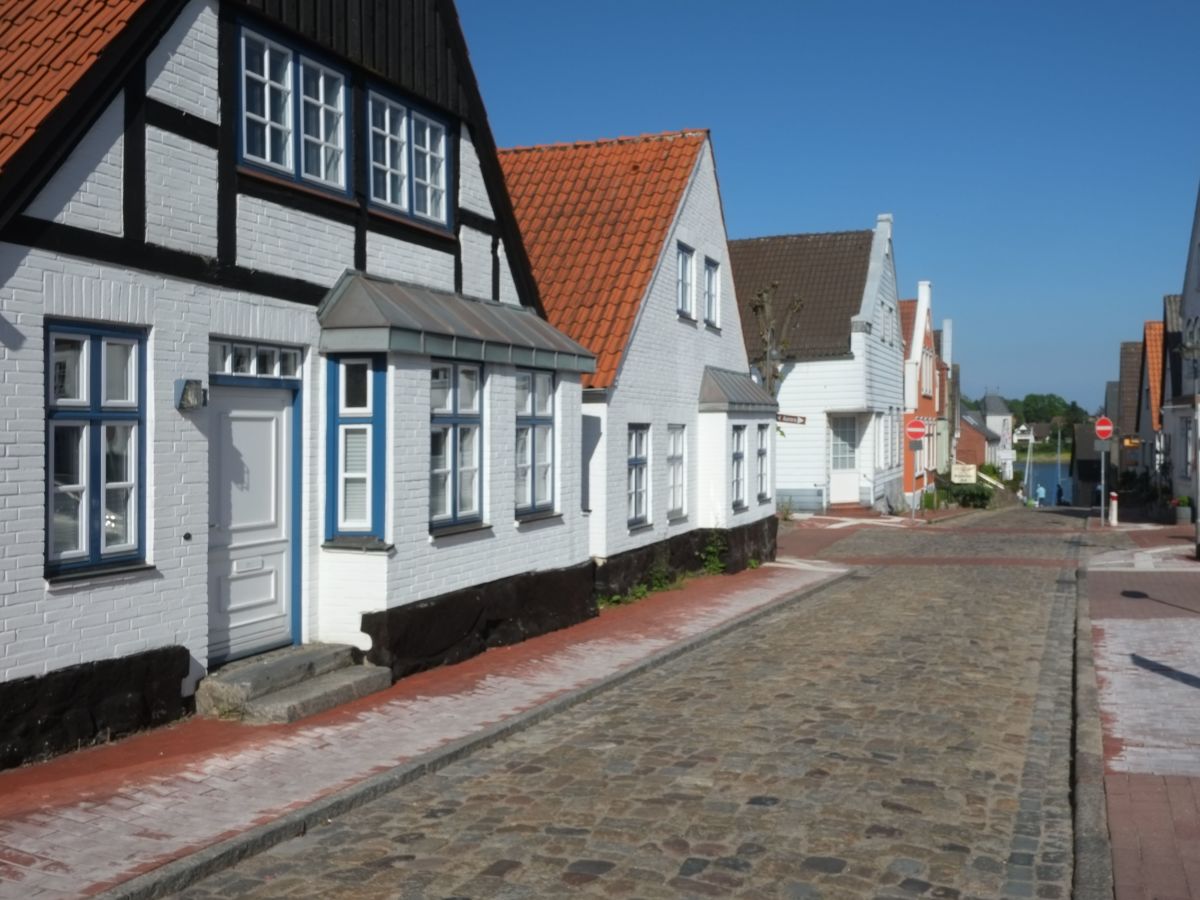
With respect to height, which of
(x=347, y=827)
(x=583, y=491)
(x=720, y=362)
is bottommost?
(x=347, y=827)

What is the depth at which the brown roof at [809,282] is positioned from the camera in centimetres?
3353

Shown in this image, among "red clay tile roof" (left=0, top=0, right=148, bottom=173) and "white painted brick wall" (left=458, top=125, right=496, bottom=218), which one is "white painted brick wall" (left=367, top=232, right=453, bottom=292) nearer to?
"white painted brick wall" (left=458, top=125, right=496, bottom=218)

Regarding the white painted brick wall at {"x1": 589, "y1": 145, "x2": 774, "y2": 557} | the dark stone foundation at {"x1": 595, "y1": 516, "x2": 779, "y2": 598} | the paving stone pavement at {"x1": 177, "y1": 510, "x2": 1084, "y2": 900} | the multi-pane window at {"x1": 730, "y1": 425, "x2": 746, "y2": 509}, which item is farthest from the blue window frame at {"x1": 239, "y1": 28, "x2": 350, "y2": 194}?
the multi-pane window at {"x1": 730, "y1": 425, "x2": 746, "y2": 509}

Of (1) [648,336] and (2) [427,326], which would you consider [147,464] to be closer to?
(2) [427,326]

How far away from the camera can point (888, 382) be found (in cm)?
3659

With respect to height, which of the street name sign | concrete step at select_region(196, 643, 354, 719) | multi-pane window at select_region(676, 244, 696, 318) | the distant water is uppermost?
multi-pane window at select_region(676, 244, 696, 318)

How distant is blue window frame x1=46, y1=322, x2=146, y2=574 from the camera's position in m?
7.56

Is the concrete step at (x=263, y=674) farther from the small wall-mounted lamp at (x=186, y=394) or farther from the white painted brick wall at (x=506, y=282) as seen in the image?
the white painted brick wall at (x=506, y=282)

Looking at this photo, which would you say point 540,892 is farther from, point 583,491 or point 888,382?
point 888,382

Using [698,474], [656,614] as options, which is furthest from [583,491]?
[698,474]

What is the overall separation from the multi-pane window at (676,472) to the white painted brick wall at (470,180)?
228 inches

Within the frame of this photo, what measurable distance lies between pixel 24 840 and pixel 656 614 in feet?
30.3

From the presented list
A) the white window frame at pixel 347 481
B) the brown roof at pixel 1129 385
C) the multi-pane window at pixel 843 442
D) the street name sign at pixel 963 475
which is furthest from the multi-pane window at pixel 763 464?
the brown roof at pixel 1129 385

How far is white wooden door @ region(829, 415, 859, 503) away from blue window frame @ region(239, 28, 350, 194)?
25634 millimetres
